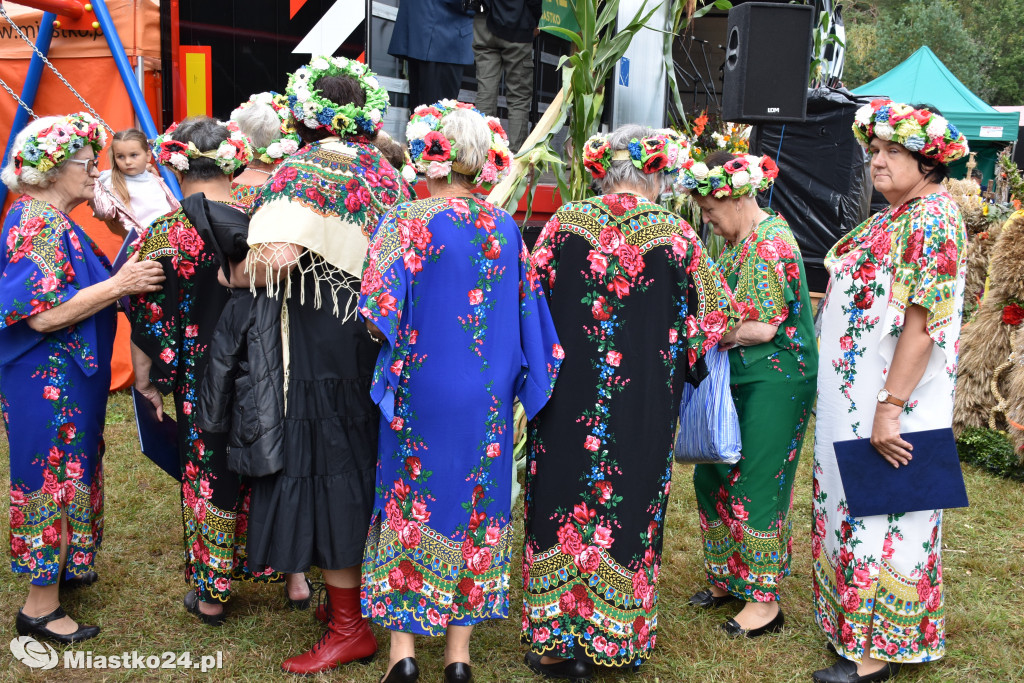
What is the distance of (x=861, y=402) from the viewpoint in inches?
113

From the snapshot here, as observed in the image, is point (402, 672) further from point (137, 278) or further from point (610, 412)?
point (137, 278)

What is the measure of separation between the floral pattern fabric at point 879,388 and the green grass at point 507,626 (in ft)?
0.85

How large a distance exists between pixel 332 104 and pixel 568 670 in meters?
2.02

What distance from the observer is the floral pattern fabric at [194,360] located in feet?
10.00

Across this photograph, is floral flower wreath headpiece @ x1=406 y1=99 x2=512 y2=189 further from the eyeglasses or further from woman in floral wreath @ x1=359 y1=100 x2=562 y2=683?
the eyeglasses

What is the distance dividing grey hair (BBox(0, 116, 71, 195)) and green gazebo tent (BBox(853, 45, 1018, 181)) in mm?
13696

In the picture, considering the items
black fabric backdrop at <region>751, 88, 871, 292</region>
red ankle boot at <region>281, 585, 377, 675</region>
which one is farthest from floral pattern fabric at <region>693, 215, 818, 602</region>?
black fabric backdrop at <region>751, 88, 871, 292</region>

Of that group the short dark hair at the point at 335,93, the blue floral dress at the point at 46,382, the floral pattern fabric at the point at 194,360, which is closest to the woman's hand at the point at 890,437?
the short dark hair at the point at 335,93

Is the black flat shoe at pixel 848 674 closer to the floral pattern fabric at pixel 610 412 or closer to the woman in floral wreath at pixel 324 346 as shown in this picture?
the floral pattern fabric at pixel 610 412

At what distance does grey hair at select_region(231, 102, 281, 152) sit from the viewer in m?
3.04

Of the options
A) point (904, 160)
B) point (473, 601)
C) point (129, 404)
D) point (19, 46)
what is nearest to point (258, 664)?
point (473, 601)

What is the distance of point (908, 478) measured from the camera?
279 centimetres

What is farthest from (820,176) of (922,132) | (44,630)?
(44,630)

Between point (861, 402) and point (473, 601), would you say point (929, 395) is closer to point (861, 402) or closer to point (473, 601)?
point (861, 402)
